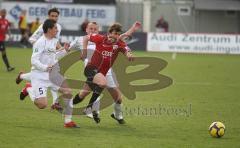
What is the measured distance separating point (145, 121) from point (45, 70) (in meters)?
2.59

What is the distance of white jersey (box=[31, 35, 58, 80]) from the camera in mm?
12541

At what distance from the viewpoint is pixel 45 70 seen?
40.7 ft

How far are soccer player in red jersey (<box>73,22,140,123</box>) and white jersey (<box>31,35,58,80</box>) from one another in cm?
74

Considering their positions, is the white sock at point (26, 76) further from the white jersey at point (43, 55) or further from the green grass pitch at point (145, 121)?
the white jersey at point (43, 55)

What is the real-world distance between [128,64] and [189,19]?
21219mm

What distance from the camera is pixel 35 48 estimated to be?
12609mm

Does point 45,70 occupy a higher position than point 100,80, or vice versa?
point 45,70

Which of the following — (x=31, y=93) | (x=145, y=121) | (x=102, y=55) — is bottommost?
(x=145, y=121)

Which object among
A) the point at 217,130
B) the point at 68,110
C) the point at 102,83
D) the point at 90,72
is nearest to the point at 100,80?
the point at 102,83

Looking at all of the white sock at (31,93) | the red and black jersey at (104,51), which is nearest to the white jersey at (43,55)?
the white sock at (31,93)

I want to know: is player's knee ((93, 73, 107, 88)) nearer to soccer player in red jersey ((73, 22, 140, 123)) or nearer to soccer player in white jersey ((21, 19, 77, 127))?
soccer player in red jersey ((73, 22, 140, 123))

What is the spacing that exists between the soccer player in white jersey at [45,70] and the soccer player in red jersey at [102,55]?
23.5 inches

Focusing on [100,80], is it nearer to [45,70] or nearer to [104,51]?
[104,51]

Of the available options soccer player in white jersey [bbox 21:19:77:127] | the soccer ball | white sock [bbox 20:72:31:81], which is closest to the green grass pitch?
the soccer ball
